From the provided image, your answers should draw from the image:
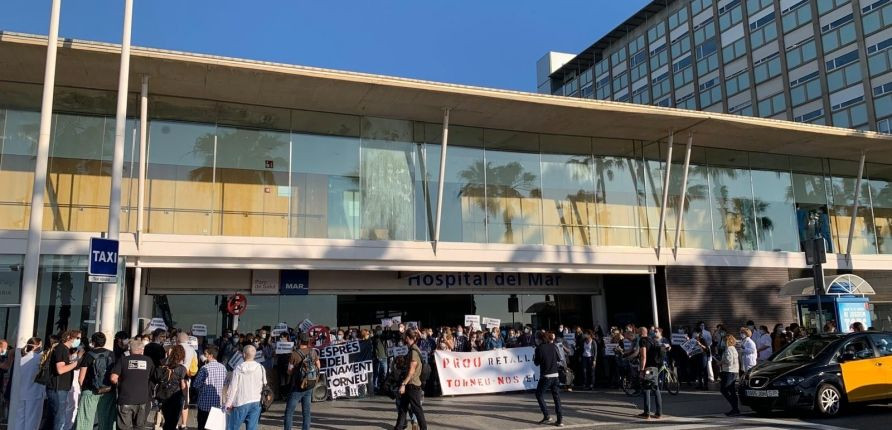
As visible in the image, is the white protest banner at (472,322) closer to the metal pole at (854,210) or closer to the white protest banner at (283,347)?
the white protest banner at (283,347)

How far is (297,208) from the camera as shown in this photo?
18.3m

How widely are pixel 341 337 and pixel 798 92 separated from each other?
145 feet

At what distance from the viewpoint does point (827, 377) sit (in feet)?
38.0

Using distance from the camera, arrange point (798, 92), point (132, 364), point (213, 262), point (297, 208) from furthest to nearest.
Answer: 1. point (798, 92)
2. point (297, 208)
3. point (213, 262)
4. point (132, 364)

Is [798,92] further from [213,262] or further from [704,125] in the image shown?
[213,262]

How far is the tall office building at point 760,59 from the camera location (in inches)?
1731

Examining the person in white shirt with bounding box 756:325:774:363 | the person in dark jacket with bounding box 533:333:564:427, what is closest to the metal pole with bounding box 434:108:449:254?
the person in dark jacket with bounding box 533:333:564:427

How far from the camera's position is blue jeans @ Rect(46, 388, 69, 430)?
31.0 feet

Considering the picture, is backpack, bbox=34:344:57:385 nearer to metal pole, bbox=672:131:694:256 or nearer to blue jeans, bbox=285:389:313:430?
blue jeans, bbox=285:389:313:430

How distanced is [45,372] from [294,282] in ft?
35.4

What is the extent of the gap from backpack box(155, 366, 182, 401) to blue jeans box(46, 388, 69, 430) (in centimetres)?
152

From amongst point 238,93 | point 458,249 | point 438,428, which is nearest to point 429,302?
point 458,249

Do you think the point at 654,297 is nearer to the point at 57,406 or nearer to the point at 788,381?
the point at 788,381

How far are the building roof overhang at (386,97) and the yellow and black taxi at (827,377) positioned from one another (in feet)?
30.0
